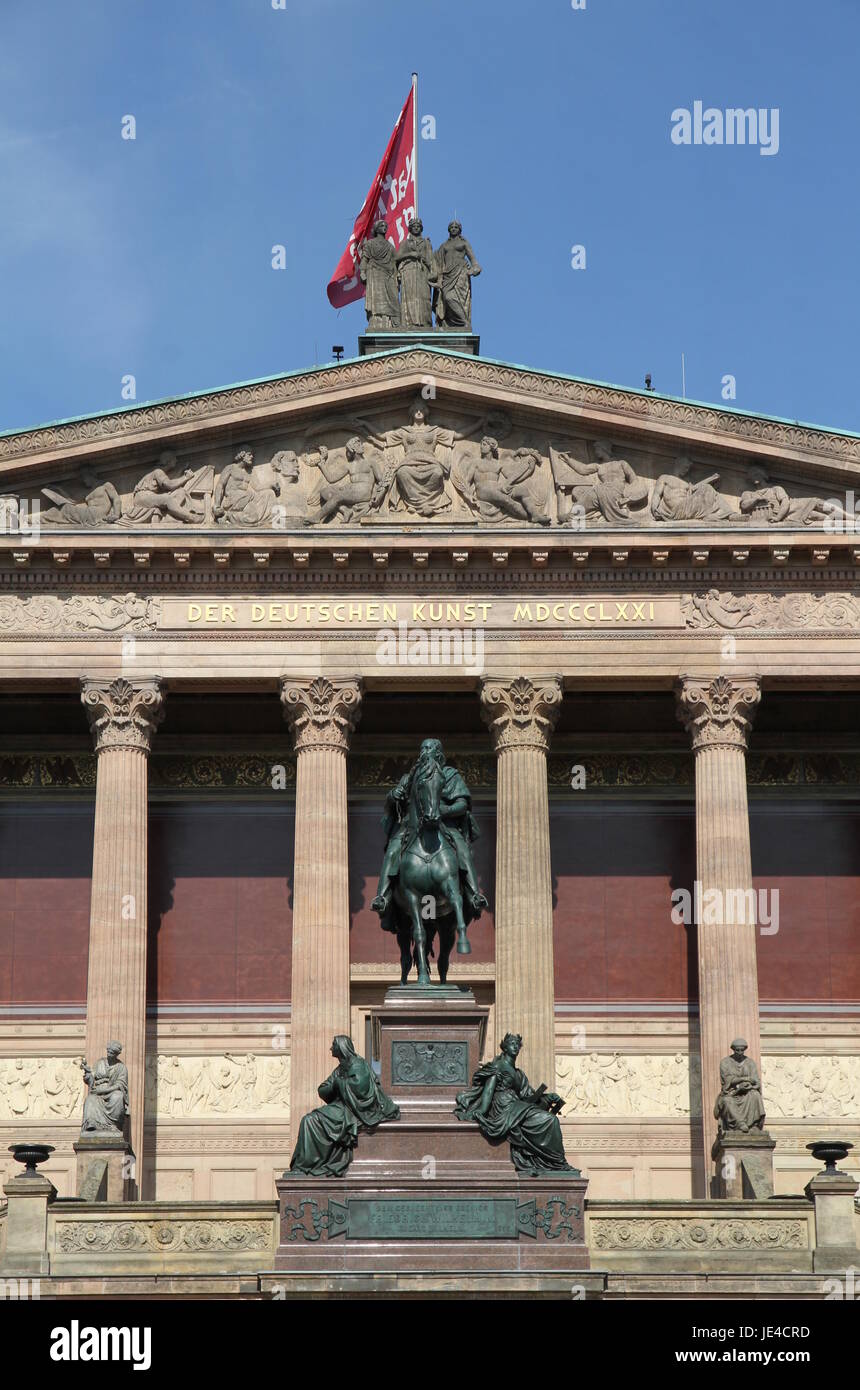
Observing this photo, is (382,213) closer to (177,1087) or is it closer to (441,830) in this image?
(177,1087)

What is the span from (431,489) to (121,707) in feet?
22.2

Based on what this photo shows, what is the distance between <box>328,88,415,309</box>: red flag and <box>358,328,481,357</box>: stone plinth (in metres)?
4.37

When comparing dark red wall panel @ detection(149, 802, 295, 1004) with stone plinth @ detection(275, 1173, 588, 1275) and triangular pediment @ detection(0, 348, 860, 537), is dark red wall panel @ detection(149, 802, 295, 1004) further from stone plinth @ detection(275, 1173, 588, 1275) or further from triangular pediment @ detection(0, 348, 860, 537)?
stone plinth @ detection(275, 1173, 588, 1275)

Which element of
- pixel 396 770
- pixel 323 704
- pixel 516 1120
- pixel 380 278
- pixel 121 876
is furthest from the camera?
pixel 380 278

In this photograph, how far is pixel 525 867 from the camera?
44.1 metres

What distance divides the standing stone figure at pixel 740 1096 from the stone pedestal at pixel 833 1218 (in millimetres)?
6629

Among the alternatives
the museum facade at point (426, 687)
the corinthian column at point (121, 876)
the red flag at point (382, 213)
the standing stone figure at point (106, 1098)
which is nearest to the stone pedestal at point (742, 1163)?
the museum facade at point (426, 687)

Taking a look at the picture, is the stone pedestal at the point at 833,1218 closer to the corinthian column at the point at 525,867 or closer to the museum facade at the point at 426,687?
the corinthian column at the point at 525,867

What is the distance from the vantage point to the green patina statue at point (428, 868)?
1258 inches

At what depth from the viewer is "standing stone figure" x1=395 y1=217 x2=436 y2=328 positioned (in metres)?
49.2

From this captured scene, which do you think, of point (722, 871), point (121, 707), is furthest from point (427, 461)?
point (722, 871)
